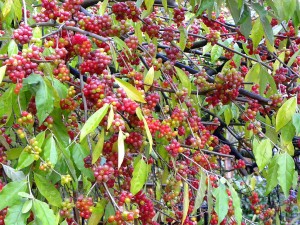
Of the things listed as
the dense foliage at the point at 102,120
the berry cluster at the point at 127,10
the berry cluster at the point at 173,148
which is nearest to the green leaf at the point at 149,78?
the dense foliage at the point at 102,120

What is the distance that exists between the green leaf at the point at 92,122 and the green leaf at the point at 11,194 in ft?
0.69

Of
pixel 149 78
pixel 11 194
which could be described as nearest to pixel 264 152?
pixel 149 78

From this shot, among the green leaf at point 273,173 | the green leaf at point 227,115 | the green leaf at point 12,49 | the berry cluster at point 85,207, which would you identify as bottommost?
the green leaf at point 227,115

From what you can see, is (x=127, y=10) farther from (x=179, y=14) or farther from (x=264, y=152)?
(x=264, y=152)

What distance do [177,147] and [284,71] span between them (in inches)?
28.2

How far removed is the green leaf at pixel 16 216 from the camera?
3.41 ft

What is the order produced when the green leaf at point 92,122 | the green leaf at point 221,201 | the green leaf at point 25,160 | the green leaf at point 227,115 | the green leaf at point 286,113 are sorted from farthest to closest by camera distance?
1. the green leaf at point 227,115
2. the green leaf at point 286,113
3. the green leaf at point 221,201
4. the green leaf at point 25,160
5. the green leaf at point 92,122

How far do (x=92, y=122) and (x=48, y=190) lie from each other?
0.84ft

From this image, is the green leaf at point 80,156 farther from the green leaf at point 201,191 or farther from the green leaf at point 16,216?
the green leaf at point 201,191

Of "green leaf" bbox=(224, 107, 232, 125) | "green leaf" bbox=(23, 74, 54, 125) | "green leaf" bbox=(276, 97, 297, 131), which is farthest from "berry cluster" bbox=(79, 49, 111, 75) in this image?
"green leaf" bbox=(224, 107, 232, 125)

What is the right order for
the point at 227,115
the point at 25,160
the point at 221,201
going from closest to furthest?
the point at 25,160 → the point at 221,201 → the point at 227,115

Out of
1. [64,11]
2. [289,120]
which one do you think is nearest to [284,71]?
[289,120]

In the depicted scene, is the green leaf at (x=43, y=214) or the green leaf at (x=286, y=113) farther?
the green leaf at (x=286, y=113)

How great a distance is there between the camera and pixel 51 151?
3.78ft
